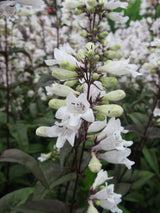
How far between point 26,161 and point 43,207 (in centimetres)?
43

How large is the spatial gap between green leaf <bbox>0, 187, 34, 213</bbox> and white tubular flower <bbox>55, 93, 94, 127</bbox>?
39.0 inches

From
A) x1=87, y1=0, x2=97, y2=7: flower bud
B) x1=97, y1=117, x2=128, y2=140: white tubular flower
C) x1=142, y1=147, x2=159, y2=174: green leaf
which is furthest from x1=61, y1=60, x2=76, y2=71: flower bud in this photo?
x1=142, y1=147, x2=159, y2=174: green leaf

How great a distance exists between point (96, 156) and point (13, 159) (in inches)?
21.5

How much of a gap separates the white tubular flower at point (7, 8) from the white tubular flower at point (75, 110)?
0.66 m

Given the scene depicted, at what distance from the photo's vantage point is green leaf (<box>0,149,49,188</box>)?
1.18 meters

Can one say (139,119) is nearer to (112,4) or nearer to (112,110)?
(112,4)

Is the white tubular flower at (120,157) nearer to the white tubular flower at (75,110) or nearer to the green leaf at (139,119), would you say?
the white tubular flower at (75,110)

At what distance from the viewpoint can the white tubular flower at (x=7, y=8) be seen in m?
1.29

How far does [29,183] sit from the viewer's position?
294 centimetres

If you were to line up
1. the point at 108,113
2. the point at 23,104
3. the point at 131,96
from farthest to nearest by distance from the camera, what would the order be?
the point at 23,104, the point at 131,96, the point at 108,113

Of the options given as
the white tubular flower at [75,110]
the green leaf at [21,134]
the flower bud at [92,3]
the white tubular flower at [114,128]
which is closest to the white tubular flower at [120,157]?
the white tubular flower at [114,128]

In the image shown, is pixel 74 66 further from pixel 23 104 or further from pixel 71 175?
pixel 23 104

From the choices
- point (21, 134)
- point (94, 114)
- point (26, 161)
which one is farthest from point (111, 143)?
point (21, 134)

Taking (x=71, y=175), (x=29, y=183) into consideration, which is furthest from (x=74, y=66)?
(x=29, y=183)
